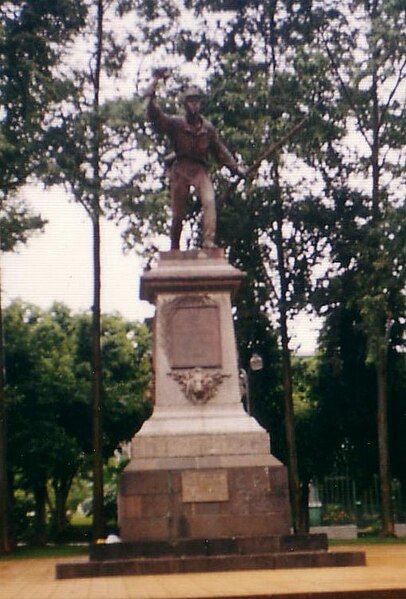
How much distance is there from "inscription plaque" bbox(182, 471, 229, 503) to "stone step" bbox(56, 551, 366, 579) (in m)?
0.99

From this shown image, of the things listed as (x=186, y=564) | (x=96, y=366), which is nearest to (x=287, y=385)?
(x=96, y=366)

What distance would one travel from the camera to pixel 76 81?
2602 centimetres

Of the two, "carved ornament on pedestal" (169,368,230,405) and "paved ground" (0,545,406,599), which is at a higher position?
"carved ornament on pedestal" (169,368,230,405)

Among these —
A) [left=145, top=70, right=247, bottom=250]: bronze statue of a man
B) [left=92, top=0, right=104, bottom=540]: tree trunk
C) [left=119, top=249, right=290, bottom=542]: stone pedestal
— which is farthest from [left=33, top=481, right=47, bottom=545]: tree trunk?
[left=119, top=249, right=290, bottom=542]: stone pedestal

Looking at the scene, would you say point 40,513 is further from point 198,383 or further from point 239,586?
point 239,586

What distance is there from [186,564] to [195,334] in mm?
3716

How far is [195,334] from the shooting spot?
14.4 metres

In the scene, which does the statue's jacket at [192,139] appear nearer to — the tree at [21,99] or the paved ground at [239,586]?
the paved ground at [239,586]

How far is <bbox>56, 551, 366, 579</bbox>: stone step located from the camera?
39.0 ft

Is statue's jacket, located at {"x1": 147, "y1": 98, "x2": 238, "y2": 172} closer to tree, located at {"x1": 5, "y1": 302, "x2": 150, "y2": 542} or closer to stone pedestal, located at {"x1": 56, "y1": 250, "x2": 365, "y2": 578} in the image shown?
stone pedestal, located at {"x1": 56, "y1": 250, "x2": 365, "y2": 578}

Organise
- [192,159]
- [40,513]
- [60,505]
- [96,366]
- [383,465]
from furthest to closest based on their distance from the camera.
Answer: [60,505], [40,513], [383,465], [96,366], [192,159]

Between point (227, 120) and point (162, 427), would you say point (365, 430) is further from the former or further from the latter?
point (162, 427)

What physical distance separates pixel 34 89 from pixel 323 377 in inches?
599

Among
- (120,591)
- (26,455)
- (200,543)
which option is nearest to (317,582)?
(120,591)
